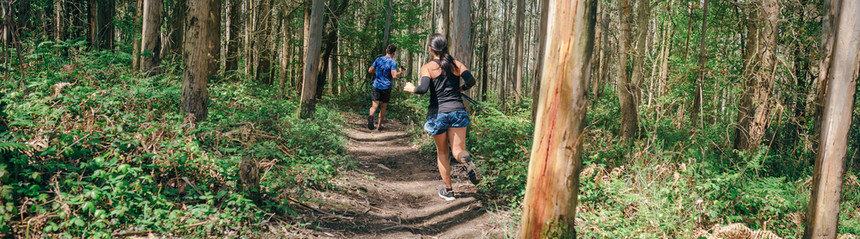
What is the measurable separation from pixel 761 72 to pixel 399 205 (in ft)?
18.0

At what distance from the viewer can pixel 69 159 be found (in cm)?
412

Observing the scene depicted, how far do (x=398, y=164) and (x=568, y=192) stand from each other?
17.9 ft

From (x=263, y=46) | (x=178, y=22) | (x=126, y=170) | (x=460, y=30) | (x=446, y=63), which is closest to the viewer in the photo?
(x=126, y=170)

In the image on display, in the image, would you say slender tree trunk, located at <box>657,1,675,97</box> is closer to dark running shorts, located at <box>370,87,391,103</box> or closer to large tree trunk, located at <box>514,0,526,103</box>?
dark running shorts, located at <box>370,87,391,103</box>

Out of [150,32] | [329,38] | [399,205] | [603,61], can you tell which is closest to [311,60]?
[150,32]

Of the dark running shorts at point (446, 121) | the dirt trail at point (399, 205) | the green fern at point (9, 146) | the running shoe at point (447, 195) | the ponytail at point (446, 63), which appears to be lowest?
the dirt trail at point (399, 205)

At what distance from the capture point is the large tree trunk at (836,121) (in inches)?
158

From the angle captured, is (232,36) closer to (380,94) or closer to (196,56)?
(380,94)

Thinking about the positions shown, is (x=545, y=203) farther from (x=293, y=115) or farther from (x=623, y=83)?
(x=293, y=115)

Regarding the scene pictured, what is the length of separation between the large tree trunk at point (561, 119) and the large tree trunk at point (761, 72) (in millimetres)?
5005

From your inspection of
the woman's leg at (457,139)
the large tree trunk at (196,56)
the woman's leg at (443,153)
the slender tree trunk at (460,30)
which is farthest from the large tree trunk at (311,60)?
the woman's leg at (457,139)

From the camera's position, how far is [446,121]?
5.34 meters

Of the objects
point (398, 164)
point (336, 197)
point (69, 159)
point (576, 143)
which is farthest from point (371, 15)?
point (576, 143)

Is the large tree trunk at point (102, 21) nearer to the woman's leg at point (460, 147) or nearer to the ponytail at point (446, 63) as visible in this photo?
the ponytail at point (446, 63)
